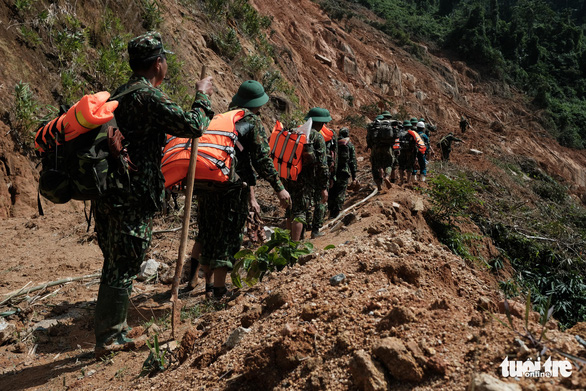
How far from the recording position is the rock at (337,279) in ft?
8.80

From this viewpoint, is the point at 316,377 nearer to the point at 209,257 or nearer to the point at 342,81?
the point at 209,257

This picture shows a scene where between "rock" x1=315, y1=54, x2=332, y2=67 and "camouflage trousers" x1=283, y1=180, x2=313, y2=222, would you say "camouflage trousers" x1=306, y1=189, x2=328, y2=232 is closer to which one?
"camouflage trousers" x1=283, y1=180, x2=313, y2=222

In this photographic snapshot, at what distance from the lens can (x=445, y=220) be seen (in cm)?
698

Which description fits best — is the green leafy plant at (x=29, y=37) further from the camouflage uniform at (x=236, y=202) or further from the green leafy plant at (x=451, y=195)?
the green leafy plant at (x=451, y=195)

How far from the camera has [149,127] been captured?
2.78m

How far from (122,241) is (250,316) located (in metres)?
0.93

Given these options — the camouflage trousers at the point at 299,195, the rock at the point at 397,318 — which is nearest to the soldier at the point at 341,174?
the camouflage trousers at the point at 299,195

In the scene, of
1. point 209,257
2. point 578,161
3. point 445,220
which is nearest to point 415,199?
point 445,220

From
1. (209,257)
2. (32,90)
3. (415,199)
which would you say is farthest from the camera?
(415,199)

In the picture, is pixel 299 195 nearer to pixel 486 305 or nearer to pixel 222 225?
pixel 222 225

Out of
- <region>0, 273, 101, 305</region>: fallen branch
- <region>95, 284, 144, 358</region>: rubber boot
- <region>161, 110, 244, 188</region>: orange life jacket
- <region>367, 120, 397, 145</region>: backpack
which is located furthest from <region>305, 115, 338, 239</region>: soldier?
<region>95, 284, 144, 358</region>: rubber boot

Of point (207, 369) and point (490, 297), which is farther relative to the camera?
point (490, 297)

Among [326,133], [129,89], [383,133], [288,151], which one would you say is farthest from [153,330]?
[383,133]

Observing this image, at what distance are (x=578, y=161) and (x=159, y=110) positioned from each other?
37059 mm
